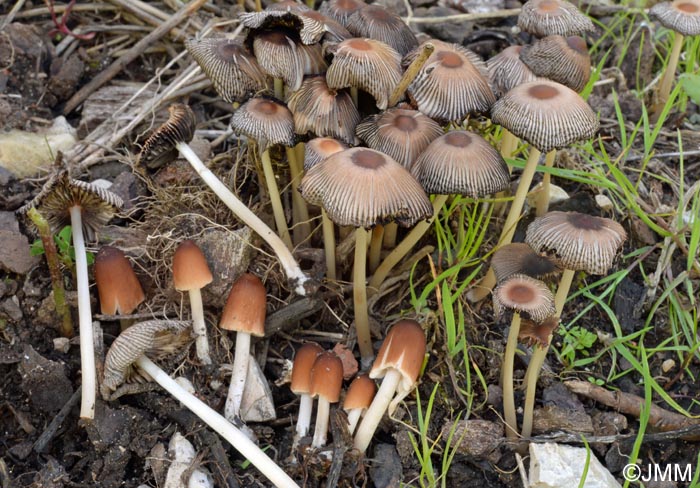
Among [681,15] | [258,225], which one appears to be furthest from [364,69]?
[681,15]

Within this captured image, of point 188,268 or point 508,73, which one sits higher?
point 508,73

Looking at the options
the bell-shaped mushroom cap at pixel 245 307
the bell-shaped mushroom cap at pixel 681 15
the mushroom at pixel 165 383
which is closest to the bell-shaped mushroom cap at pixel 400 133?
the bell-shaped mushroom cap at pixel 245 307

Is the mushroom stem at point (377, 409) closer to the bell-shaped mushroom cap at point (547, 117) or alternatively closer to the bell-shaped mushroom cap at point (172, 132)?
the bell-shaped mushroom cap at point (547, 117)

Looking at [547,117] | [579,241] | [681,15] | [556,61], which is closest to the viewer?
[579,241]

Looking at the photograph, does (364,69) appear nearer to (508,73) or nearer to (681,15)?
(508,73)

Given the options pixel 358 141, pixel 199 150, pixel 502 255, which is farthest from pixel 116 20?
pixel 502 255

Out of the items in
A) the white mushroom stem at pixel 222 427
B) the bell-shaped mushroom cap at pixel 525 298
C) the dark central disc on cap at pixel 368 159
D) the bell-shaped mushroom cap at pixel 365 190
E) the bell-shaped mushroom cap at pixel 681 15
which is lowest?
the white mushroom stem at pixel 222 427
